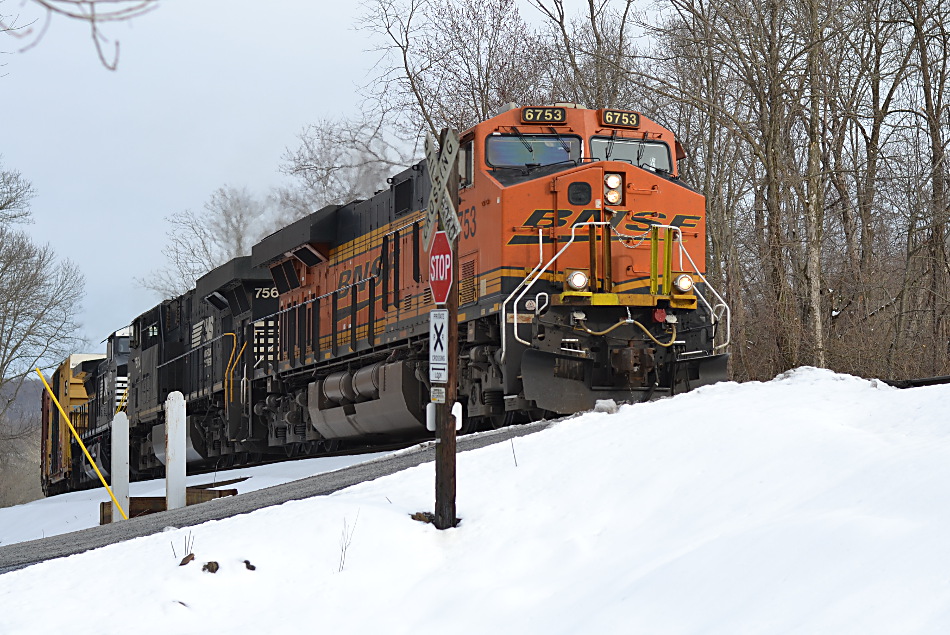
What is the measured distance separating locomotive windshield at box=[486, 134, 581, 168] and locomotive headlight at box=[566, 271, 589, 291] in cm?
145

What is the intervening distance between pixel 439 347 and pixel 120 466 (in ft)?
25.0

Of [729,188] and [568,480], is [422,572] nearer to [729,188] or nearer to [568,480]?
[568,480]

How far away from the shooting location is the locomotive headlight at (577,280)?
1067cm

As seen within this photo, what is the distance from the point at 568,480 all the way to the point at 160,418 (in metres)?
16.8

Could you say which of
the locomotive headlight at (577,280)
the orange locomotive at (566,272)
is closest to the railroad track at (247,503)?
the orange locomotive at (566,272)

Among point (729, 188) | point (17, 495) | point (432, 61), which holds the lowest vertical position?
point (17, 495)

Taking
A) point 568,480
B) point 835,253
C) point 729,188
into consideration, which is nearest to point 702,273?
point 568,480

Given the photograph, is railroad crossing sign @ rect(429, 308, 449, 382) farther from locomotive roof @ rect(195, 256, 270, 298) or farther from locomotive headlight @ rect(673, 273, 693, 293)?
locomotive roof @ rect(195, 256, 270, 298)

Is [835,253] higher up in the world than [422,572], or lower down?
higher up

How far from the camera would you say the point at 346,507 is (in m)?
6.61

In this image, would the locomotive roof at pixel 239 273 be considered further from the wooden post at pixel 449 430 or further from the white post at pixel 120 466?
the wooden post at pixel 449 430

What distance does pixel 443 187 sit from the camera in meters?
6.73

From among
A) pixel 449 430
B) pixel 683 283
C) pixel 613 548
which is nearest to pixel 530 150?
pixel 683 283

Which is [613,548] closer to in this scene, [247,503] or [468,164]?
[247,503]
